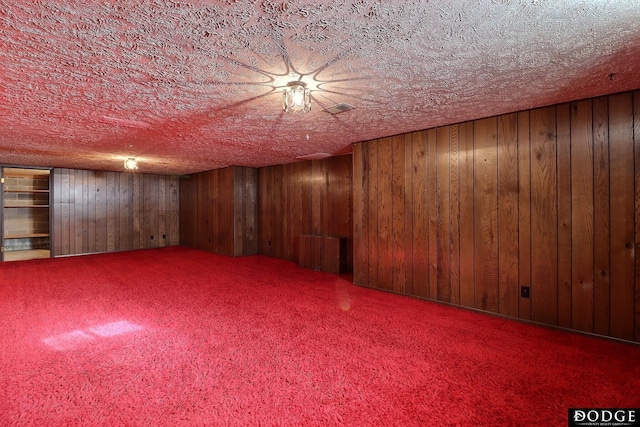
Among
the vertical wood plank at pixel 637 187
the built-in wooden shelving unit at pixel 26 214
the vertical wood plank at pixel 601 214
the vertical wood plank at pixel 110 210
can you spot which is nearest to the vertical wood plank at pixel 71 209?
the built-in wooden shelving unit at pixel 26 214

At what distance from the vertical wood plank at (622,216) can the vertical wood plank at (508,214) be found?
26.4 inches

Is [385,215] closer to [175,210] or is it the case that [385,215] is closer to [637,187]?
[637,187]

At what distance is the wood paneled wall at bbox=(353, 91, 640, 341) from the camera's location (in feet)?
8.09

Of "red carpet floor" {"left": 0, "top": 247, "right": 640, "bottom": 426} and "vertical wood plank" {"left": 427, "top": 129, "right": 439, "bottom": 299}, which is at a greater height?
"vertical wood plank" {"left": 427, "top": 129, "right": 439, "bottom": 299}

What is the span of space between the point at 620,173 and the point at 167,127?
4.17 meters

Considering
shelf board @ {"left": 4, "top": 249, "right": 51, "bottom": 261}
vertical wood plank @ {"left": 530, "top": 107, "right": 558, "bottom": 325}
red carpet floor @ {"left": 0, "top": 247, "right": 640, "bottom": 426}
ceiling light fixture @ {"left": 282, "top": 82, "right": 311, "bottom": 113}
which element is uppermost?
ceiling light fixture @ {"left": 282, "top": 82, "right": 311, "bottom": 113}

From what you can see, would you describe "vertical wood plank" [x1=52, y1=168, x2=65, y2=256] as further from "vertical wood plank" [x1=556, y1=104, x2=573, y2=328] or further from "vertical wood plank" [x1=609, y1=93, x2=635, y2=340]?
"vertical wood plank" [x1=609, y1=93, x2=635, y2=340]

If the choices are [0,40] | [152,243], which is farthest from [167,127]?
[152,243]

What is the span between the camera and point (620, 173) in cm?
245

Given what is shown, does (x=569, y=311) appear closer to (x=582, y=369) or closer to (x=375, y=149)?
A: (x=582, y=369)

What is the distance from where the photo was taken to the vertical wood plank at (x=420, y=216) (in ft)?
11.8

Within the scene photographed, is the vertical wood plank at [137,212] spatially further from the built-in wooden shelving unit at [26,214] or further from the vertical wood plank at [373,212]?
the vertical wood plank at [373,212]

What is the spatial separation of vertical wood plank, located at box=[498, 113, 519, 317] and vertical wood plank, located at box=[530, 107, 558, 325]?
0.45 feet

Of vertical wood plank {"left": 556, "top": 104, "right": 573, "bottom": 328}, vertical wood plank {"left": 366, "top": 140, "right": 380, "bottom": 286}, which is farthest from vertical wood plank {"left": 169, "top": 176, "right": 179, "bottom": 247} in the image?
vertical wood plank {"left": 556, "top": 104, "right": 573, "bottom": 328}
